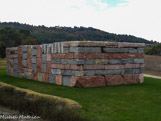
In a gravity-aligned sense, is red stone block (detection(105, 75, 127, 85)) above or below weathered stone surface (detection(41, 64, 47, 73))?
below

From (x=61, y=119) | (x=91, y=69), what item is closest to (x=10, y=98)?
(x=61, y=119)

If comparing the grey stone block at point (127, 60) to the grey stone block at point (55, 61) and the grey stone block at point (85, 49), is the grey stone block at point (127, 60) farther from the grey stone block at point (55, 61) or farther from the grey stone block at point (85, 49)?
the grey stone block at point (55, 61)

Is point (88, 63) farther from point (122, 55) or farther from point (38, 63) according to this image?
point (38, 63)

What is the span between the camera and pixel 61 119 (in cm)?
505

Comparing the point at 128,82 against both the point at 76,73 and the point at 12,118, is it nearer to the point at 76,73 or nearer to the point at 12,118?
the point at 76,73

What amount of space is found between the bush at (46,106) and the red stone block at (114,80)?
13.4ft

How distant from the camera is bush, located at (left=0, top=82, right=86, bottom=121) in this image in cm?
514

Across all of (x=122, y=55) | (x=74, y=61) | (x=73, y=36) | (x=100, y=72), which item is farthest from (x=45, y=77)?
(x=73, y=36)

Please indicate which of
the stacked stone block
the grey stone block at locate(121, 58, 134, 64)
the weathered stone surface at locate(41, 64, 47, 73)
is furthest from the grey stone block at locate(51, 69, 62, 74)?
the grey stone block at locate(121, 58, 134, 64)

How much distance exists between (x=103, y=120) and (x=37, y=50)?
7.96 m

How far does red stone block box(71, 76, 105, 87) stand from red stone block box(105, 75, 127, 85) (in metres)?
0.28

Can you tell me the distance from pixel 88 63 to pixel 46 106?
457cm

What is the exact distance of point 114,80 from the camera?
11.0m

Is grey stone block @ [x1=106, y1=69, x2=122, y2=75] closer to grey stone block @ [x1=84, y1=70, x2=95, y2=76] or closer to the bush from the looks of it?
grey stone block @ [x1=84, y1=70, x2=95, y2=76]
